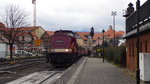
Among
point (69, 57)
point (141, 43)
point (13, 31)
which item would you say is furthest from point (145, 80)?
point (13, 31)

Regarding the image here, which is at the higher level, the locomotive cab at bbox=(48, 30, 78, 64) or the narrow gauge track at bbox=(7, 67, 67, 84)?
the locomotive cab at bbox=(48, 30, 78, 64)

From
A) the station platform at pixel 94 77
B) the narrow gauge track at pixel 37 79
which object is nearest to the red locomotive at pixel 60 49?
the station platform at pixel 94 77

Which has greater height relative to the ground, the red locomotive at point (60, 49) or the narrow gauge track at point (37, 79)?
the red locomotive at point (60, 49)

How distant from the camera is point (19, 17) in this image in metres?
59.8

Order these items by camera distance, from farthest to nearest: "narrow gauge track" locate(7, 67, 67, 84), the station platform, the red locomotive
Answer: the red locomotive → "narrow gauge track" locate(7, 67, 67, 84) → the station platform

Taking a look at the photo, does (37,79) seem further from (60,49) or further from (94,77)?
(60,49)

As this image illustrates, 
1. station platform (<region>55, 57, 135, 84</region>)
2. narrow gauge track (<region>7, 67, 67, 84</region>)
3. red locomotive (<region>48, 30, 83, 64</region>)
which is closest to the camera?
station platform (<region>55, 57, 135, 84</region>)

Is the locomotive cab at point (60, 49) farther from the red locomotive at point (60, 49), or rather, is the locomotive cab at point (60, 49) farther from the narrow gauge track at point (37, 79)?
the narrow gauge track at point (37, 79)

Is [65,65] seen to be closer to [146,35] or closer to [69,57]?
[69,57]

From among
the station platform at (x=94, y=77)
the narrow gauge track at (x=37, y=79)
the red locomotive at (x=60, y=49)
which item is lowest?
the narrow gauge track at (x=37, y=79)

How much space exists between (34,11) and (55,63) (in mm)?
78326

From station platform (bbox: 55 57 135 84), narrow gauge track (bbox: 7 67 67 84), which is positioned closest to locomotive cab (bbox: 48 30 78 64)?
station platform (bbox: 55 57 135 84)

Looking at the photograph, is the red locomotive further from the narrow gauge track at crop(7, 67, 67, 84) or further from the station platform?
the narrow gauge track at crop(7, 67, 67, 84)

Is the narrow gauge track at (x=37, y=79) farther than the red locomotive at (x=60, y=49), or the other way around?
the red locomotive at (x=60, y=49)
